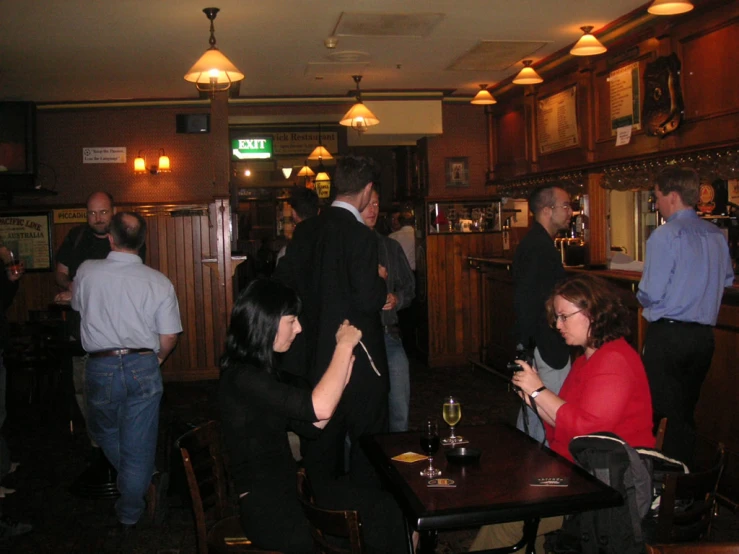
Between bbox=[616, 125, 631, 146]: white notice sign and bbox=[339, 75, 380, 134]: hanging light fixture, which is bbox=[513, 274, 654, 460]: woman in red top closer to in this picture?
bbox=[616, 125, 631, 146]: white notice sign

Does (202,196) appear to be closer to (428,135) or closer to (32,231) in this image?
(32,231)

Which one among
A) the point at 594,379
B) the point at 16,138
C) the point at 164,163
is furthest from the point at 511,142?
the point at 594,379

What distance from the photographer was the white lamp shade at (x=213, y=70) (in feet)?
15.4

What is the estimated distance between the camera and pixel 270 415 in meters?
2.55

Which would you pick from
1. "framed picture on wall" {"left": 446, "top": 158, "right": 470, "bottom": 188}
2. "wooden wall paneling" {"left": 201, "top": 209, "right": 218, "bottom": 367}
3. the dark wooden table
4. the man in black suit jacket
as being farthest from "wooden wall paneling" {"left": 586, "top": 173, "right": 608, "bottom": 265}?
the dark wooden table

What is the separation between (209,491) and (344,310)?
3.28 ft

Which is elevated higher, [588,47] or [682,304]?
[588,47]

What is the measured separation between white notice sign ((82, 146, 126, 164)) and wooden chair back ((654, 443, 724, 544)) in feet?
24.5

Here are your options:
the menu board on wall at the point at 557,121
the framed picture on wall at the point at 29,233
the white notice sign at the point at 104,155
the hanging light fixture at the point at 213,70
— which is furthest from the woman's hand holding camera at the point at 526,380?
the framed picture on wall at the point at 29,233

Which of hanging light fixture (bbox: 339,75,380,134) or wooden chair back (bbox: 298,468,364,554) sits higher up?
hanging light fixture (bbox: 339,75,380,134)

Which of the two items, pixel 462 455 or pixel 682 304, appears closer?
pixel 462 455

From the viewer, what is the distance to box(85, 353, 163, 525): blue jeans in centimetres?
398

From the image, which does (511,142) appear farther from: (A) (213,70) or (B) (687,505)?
(B) (687,505)

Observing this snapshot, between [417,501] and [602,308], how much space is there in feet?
3.64
